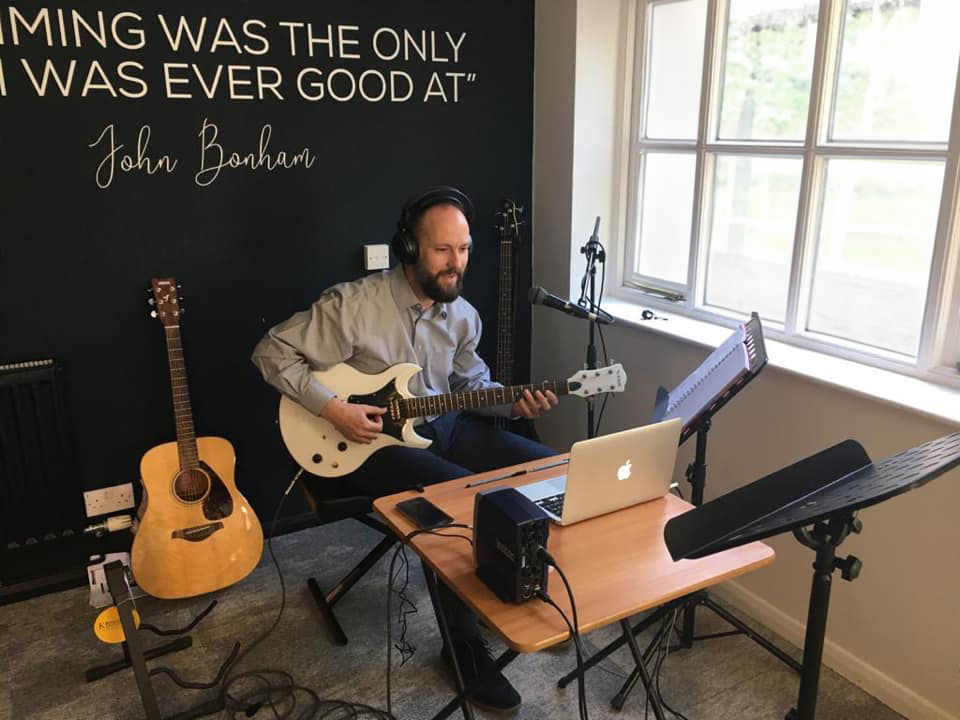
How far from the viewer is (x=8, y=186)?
2.44m

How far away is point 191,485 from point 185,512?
0.34ft

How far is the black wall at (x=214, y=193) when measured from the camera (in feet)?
8.14

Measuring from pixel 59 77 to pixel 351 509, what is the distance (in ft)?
5.23

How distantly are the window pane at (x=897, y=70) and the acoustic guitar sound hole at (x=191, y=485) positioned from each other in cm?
229

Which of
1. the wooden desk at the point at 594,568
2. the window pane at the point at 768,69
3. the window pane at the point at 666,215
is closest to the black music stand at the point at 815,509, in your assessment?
the wooden desk at the point at 594,568

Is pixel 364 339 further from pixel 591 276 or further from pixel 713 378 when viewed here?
pixel 713 378

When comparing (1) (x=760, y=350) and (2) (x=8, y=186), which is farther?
(2) (x=8, y=186)

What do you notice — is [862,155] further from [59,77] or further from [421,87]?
[59,77]

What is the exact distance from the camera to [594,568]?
1.57 meters

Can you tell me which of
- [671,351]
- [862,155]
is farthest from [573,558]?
[862,155]

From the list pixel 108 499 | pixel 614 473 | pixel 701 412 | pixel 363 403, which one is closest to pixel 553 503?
pixel 614 473

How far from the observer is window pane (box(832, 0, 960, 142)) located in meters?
2.09
